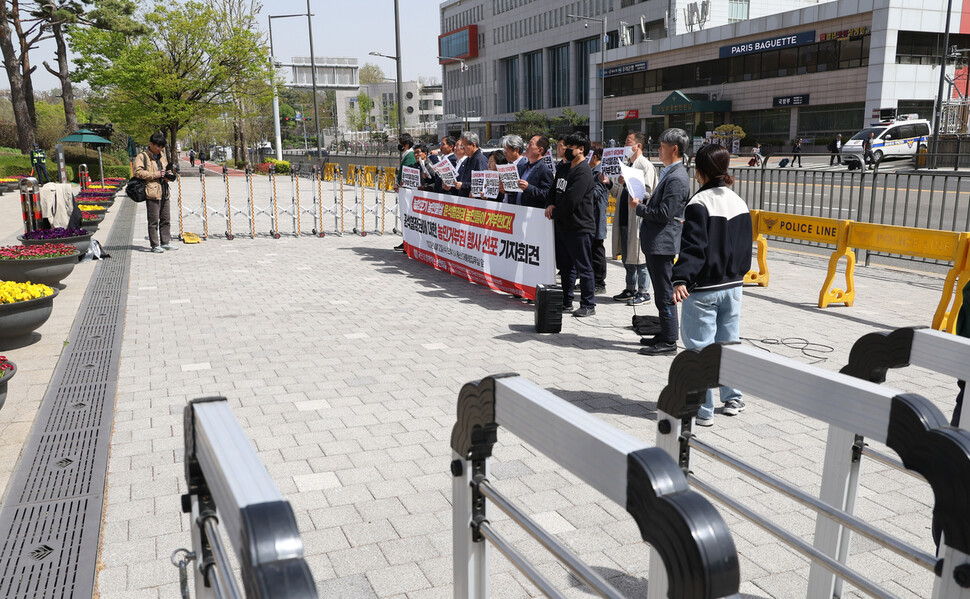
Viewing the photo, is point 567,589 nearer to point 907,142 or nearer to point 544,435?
point 544,435

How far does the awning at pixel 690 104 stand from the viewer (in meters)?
61.8

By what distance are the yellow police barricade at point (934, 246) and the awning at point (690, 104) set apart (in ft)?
184

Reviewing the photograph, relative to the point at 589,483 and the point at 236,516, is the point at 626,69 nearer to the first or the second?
the point at 589,483

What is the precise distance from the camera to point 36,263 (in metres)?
8.45

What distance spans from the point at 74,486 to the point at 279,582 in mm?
3771

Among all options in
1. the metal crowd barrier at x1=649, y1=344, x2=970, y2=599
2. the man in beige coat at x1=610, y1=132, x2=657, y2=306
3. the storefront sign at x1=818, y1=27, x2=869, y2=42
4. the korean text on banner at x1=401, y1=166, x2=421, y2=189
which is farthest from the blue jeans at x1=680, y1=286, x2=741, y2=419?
the storefront sign at x1=818, y1=27, x2=869, y2=42

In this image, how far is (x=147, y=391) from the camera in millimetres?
5969

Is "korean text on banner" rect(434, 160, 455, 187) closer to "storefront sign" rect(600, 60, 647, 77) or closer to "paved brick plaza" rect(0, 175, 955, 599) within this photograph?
"paved brick plaza" rect(0, 175, 955, 599)

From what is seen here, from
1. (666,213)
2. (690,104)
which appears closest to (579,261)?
(666,213)

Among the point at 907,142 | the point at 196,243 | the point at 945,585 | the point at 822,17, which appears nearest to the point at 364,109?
the point at 822,17

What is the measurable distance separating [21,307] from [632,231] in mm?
6182

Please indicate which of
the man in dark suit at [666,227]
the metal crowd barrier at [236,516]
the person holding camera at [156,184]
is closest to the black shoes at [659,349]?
the man in dark suit at [666,227]

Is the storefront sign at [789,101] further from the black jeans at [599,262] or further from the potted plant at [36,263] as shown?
the potted plant at [36,263]

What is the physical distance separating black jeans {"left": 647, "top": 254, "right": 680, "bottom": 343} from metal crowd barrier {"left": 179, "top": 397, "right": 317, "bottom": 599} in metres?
5.43
